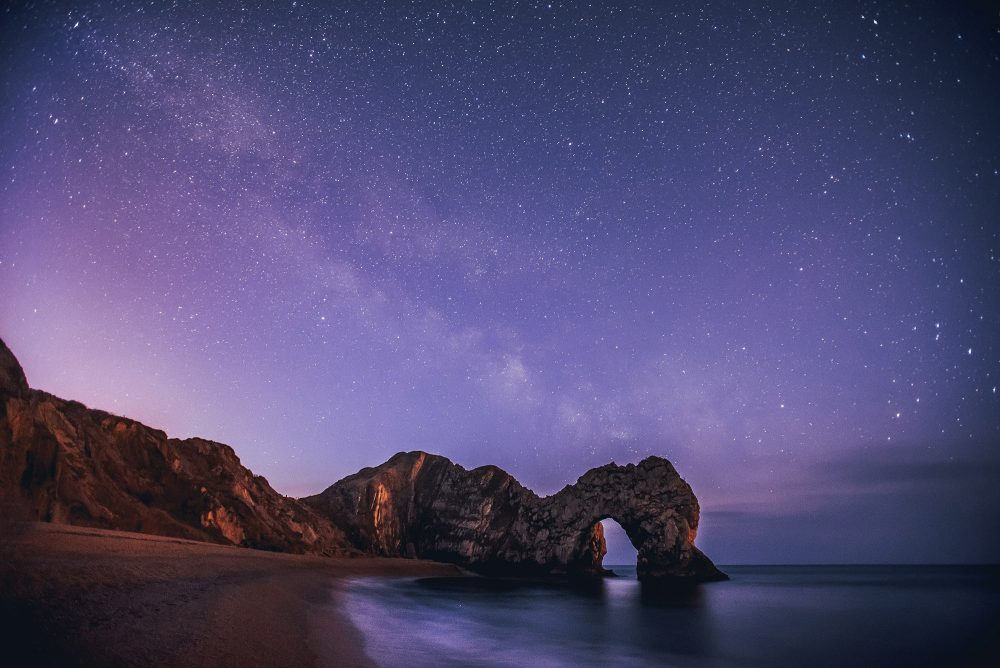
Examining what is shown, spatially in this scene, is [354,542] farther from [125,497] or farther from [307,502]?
[125,497]

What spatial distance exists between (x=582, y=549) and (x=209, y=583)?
274 feet

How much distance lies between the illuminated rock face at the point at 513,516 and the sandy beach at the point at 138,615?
74.5m

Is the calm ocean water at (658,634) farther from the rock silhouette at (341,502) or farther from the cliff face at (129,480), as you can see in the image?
the rock silhouette at (341,502)

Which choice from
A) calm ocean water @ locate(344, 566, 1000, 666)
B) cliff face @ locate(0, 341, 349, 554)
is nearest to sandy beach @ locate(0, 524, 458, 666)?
calm ocean water @ locate(344, 566, 1000, 666)

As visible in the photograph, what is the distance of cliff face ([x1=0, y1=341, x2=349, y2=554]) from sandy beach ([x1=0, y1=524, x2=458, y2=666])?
16989 millimetres

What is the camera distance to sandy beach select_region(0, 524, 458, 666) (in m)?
7.39

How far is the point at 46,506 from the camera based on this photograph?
100ft

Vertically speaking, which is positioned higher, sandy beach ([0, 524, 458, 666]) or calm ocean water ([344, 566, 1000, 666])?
sandy beach ([0, 524, 458, 666])

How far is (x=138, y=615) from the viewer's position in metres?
9.59

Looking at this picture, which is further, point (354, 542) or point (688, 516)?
point (354, 542)

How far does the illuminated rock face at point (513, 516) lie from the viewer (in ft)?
266

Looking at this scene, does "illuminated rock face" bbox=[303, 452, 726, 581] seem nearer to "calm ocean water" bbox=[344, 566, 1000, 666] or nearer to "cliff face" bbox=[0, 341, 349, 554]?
"cliff face" bbox=[0, 341, 349, 554]

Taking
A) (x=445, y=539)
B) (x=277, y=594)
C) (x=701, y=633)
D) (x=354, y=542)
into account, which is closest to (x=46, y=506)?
(x=277, y=594)

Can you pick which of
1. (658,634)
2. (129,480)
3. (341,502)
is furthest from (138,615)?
(341,502)
